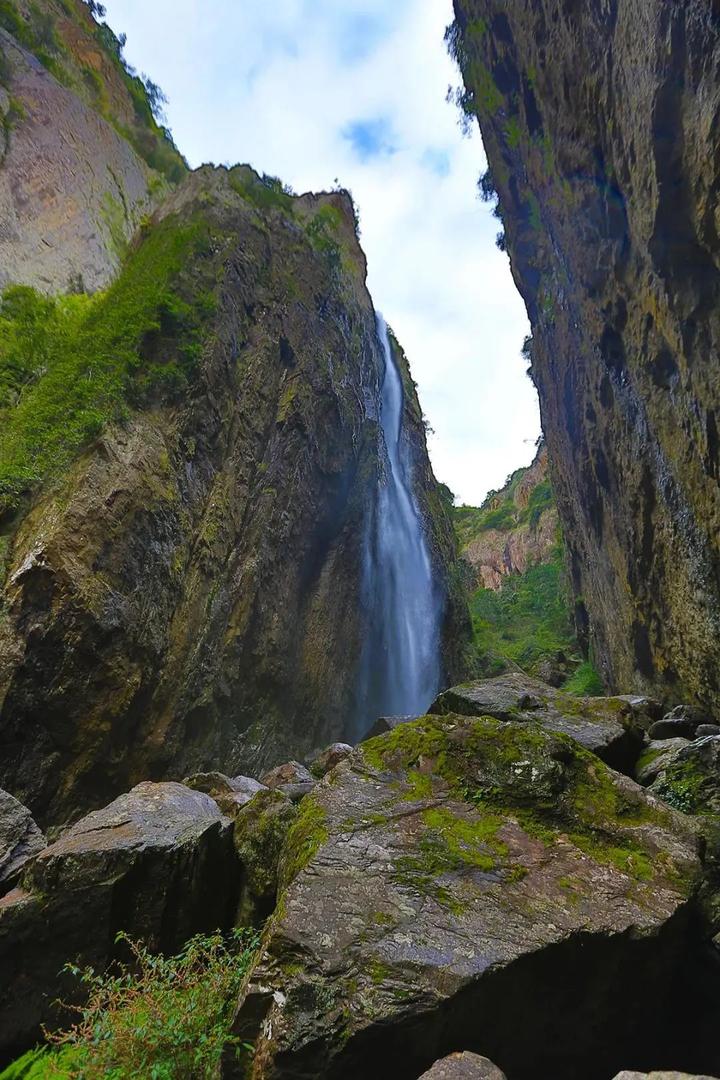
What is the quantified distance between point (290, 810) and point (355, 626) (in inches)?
519

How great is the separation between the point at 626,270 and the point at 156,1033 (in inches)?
442

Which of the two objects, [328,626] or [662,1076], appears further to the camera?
[328,626]

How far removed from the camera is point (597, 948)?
3.26 meters

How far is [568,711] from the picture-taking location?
330 inches

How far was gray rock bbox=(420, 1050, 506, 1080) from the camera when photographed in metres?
2.46

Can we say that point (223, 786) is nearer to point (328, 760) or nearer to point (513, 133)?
point (328, 760)

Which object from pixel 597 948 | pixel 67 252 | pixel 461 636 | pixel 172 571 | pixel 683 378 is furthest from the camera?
pixel 461 636

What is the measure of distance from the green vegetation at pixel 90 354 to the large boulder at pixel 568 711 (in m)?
7.86

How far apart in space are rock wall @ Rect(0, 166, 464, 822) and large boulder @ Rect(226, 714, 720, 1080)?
536 cm

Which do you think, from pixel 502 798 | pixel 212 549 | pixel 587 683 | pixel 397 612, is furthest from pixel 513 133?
pixel 502 798

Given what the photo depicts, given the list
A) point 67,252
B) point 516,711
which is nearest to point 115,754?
point 516,711

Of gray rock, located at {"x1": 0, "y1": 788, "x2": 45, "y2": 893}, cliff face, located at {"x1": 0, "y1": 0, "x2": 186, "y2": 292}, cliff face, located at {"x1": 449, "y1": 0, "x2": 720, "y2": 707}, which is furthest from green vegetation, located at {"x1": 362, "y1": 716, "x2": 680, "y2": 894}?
cliff face, located at {"x1": 0, "y1": 0, "x2": 186, "y2": 292}

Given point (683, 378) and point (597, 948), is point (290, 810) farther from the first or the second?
point (683, 378)

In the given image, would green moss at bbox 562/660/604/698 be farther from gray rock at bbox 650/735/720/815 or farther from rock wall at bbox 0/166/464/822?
gray rock at bbox 650/735/720/815
